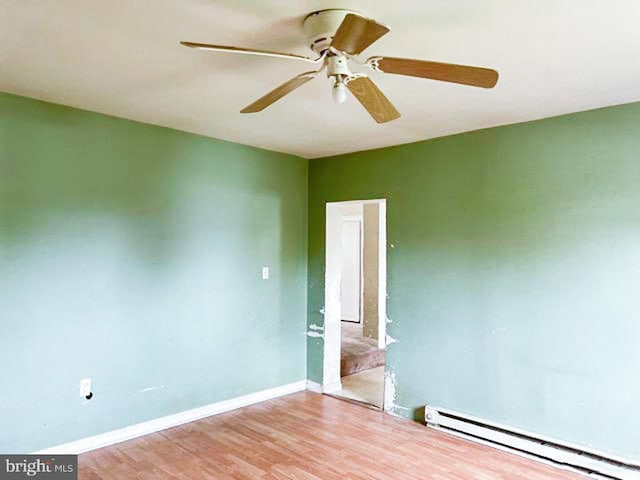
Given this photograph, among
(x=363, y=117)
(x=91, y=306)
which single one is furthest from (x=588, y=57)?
(x=91, y=306)

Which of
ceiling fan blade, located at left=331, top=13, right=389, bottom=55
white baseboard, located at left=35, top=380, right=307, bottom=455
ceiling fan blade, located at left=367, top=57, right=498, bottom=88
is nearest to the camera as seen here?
ceiling fan blade, located at left=331, top=13, right=389, bottom=55

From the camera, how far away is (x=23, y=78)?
93.2 inches

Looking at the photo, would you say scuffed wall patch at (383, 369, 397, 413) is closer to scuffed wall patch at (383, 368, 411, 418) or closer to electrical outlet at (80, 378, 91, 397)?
scuffed wall patch at (383, 368, 411, 418)

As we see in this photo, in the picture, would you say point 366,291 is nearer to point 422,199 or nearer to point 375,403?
point 375,403

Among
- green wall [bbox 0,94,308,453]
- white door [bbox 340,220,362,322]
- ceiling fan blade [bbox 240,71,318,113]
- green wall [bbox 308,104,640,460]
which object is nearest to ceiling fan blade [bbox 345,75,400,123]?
ceiling fan blade [bbox 240,71,318,113]

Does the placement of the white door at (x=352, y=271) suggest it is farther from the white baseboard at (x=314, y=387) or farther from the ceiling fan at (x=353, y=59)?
the ceiling fan at (x=353, y=59)

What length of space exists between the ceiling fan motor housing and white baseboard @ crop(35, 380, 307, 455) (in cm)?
287

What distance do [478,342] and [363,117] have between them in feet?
6.00

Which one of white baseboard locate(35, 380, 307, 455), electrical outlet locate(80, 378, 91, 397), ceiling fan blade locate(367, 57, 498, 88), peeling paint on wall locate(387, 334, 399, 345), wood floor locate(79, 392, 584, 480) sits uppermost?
ceiling fan blade locate(367, 57, 498, 88)

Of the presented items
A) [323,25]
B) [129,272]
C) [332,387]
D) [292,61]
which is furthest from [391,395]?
[323,25]

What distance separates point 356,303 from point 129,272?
4.54 m

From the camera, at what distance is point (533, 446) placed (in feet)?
9.43

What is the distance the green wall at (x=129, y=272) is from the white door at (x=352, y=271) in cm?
297

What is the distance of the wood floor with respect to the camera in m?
2.66
